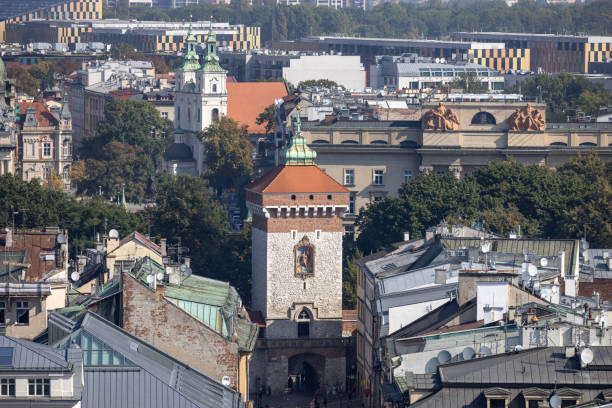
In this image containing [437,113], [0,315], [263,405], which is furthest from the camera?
[437,113]

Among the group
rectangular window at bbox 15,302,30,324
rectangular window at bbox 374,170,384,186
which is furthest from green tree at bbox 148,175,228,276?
rectangular window at bbox 15,302,30,324

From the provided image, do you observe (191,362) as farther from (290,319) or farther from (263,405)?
(290,319)

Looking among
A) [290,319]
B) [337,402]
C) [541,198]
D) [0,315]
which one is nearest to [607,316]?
[0,315]

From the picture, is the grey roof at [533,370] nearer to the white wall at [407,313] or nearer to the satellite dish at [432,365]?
the satellite dish at [432,365]

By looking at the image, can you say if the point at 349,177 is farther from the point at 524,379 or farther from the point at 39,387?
the point at 39,387

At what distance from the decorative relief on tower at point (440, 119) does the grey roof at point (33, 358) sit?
111392mm

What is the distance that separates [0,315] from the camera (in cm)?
8081

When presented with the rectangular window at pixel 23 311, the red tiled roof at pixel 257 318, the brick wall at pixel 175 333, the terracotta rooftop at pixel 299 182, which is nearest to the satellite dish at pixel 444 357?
the brick wall at pixel 175 333

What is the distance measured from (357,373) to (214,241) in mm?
29885

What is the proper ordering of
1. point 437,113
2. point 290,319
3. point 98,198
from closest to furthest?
point 290,319 < point 98,198 < point 437,113

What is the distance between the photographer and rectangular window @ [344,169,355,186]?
571 ft

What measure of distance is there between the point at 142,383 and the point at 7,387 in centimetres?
743

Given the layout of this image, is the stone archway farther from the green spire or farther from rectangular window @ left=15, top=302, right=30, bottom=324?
rectangular window @ left=15, top=302, right=30, bottom=324

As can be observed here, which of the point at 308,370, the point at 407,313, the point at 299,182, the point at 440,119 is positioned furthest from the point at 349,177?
the point at 407,313
